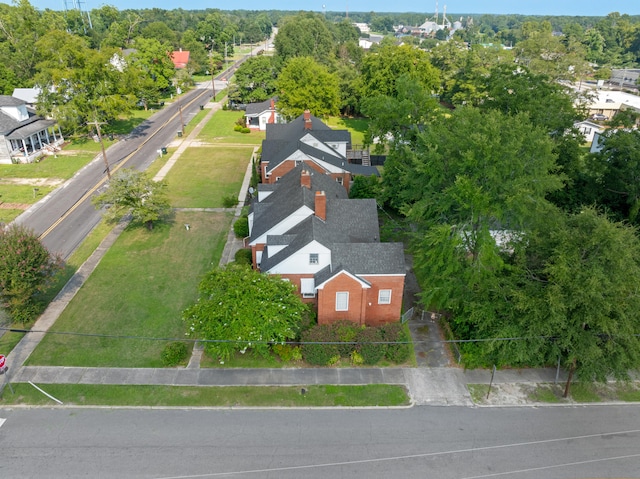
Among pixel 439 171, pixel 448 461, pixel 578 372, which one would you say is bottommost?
pixel 448 461

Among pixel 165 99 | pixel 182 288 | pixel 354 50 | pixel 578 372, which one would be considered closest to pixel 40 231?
pixel 182 288

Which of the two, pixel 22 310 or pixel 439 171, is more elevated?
pixel 439 171

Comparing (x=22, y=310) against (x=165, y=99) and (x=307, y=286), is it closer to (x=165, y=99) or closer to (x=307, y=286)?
(x=307, y=286)

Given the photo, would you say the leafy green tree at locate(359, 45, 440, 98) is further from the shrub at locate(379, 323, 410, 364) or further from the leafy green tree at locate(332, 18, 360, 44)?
the leafy green tree at locate(332, 18, 360, 44)

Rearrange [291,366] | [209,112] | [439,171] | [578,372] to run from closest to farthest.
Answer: [578,372]
[291,366]
[439,171]
[209,112]

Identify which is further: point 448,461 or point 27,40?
point 27,40

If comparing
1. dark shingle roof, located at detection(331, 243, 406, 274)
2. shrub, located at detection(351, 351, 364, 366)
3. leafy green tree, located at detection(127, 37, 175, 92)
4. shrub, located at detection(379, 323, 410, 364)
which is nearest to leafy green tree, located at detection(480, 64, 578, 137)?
dark shingle roof, located at detection(331, 243, 406, 274)
